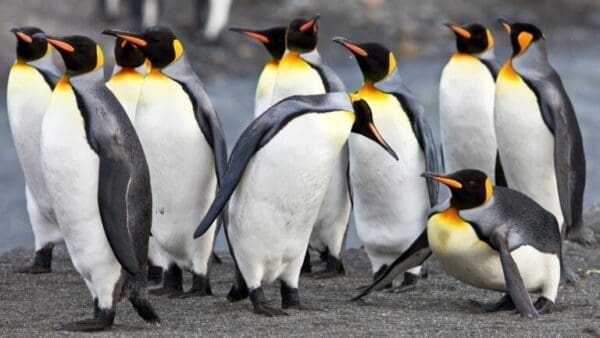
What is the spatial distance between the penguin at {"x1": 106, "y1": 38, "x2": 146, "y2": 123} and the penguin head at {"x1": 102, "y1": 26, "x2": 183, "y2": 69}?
0.44 m

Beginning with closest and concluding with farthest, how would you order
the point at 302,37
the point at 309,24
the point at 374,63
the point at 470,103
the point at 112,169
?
the point at 112,169
the point at 374,63
the point at 302,37
the point at 309,24
the point at 470,103

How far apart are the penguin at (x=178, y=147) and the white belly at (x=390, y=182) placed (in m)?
0.69

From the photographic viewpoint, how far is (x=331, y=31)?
19406mm

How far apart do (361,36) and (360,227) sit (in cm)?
1299

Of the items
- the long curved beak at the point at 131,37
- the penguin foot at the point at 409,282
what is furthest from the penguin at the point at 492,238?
the long curved beak at the point at 131,37

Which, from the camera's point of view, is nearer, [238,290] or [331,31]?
[238,290]

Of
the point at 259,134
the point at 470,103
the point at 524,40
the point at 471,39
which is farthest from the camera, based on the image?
the point at 471,39

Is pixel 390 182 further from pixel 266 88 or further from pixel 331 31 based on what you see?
pixel 331 31

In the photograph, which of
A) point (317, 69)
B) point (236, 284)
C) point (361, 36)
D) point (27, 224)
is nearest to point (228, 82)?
point (361, 36)

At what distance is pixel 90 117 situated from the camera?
523 centimetres

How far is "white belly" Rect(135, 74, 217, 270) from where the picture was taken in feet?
20.6

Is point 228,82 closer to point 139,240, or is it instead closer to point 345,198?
point 345,198

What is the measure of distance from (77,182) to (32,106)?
1739 millimetres

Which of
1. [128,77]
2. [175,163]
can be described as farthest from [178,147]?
[128,77]
